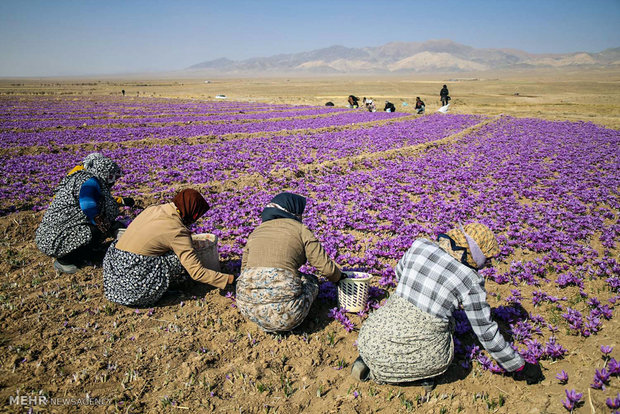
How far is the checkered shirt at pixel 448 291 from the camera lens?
11.1 ft

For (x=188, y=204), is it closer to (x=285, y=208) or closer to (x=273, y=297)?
(x=285, y=208)

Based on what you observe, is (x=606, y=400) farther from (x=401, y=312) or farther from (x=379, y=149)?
(x=379, y=149)

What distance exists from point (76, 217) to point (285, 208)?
4274 millimetres

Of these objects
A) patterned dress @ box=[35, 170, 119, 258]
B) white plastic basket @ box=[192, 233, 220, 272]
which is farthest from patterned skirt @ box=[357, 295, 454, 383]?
patterned dress @ box=[35, 170, 119, 258]

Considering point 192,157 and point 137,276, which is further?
point 192,157

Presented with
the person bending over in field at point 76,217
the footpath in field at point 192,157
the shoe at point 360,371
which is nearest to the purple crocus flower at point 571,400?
the shoe at point 360,371

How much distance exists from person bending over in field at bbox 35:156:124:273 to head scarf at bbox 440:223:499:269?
6.02 meters

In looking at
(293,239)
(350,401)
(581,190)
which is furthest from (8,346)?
(581,190)

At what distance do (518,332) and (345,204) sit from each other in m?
5.97

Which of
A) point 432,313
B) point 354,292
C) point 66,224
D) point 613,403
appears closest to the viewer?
point 613,403

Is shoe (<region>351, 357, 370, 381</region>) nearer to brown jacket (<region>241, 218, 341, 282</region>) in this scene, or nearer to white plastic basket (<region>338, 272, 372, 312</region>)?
white plastic basket (<region>338, 272, 372, 312</region>)

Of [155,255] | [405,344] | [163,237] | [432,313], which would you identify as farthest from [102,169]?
[432,313]

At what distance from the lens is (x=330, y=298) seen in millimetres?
5496

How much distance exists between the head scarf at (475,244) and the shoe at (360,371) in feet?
5.59
